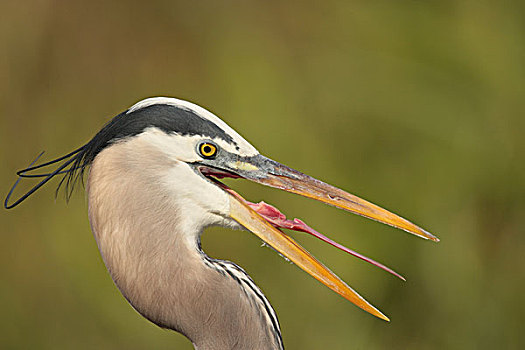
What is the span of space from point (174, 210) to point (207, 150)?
9 cm

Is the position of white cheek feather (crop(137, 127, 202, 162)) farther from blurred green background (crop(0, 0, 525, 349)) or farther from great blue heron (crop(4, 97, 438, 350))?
blurred green background (crop(0, 0, 525, 349))

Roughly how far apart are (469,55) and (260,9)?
2.51 feet

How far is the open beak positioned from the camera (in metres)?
0.95

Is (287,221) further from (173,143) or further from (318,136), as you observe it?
(318,136)

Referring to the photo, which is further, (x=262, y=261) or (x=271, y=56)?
(x=271, y=56)

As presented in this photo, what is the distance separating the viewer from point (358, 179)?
91.9 inches

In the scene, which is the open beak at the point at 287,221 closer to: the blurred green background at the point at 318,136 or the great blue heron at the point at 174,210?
the great blue heron at the point at 174,210

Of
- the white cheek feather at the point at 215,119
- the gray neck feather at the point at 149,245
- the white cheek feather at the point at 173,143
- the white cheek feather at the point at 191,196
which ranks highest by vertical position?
the white cheek feather at the point at 215,119

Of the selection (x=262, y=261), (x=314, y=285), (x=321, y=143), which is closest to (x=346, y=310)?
(x=314, y=285)

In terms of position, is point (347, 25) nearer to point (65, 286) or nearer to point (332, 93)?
point (332, 93)

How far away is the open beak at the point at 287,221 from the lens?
0.95m

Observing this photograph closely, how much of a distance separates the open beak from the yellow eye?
→ 0.10 ft

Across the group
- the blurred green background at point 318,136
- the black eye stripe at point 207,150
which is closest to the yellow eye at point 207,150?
the black eye stripe at point 207,150

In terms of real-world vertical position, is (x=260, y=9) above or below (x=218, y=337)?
above
